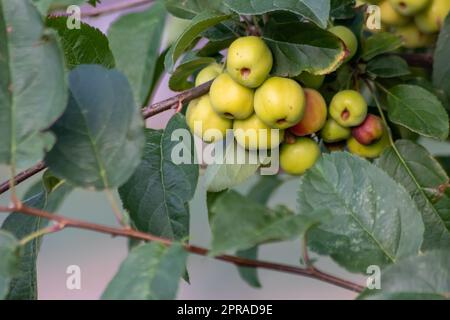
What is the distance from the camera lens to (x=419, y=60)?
108 centimetres

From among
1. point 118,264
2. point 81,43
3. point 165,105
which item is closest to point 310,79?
point 165,105

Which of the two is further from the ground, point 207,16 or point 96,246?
point 207,16

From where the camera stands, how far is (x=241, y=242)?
53cm

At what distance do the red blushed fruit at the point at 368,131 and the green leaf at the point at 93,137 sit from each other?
1.06 ft

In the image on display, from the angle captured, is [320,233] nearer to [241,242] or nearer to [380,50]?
[241,242]

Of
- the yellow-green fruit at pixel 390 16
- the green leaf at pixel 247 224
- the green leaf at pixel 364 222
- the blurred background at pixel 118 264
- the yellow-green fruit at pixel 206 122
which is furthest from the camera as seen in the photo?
the blurred background at pixel 118 264

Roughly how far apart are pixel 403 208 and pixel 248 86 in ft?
0.65

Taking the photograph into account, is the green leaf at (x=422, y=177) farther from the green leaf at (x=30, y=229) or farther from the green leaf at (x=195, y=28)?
the green leaf at (x=30, y=229)

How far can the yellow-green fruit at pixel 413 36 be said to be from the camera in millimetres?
1034

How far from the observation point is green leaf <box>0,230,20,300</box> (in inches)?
23.2

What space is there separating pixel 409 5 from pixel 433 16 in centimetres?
4

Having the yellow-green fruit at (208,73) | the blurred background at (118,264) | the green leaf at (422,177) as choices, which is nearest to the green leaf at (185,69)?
A: the yellow-green fruit at (208,73)

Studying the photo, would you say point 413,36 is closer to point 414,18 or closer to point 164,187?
point 414,18
